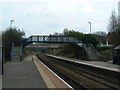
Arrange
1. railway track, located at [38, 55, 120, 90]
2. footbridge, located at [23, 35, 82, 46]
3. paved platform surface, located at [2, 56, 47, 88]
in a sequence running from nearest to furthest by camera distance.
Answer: paved platform surface, located at [2, 56, 47, 88]
railway track, located at [38, 55, 120, 90]
footbridge, located at [23, 35, 82, 46]

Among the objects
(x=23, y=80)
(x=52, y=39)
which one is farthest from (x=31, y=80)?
(x=52, y=39)

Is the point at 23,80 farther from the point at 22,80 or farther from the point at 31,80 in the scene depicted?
the point at 31,80

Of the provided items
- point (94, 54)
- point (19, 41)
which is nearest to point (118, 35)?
point (94, 54)

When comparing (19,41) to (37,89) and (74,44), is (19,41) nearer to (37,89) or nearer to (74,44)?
(74,44)

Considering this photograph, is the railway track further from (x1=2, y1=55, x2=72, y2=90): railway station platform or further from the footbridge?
the footbridge

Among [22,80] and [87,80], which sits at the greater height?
[22,80]

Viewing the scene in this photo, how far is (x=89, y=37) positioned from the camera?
79.6 metres

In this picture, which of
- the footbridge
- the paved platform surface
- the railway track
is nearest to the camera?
the paved platform surface

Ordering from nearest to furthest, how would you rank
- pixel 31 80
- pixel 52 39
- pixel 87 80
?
pixel 31 80
pixel 87 80
pixel 52 39

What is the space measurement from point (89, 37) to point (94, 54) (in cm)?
1300

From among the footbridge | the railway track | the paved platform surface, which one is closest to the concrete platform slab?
the paved platform surface

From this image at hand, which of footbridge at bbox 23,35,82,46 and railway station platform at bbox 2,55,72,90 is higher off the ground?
footbridge at bbox 23,35,82,46

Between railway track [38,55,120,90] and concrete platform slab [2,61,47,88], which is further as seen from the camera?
railway track [38,55,120,90]

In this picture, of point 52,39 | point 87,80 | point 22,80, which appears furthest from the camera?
point 52,39
